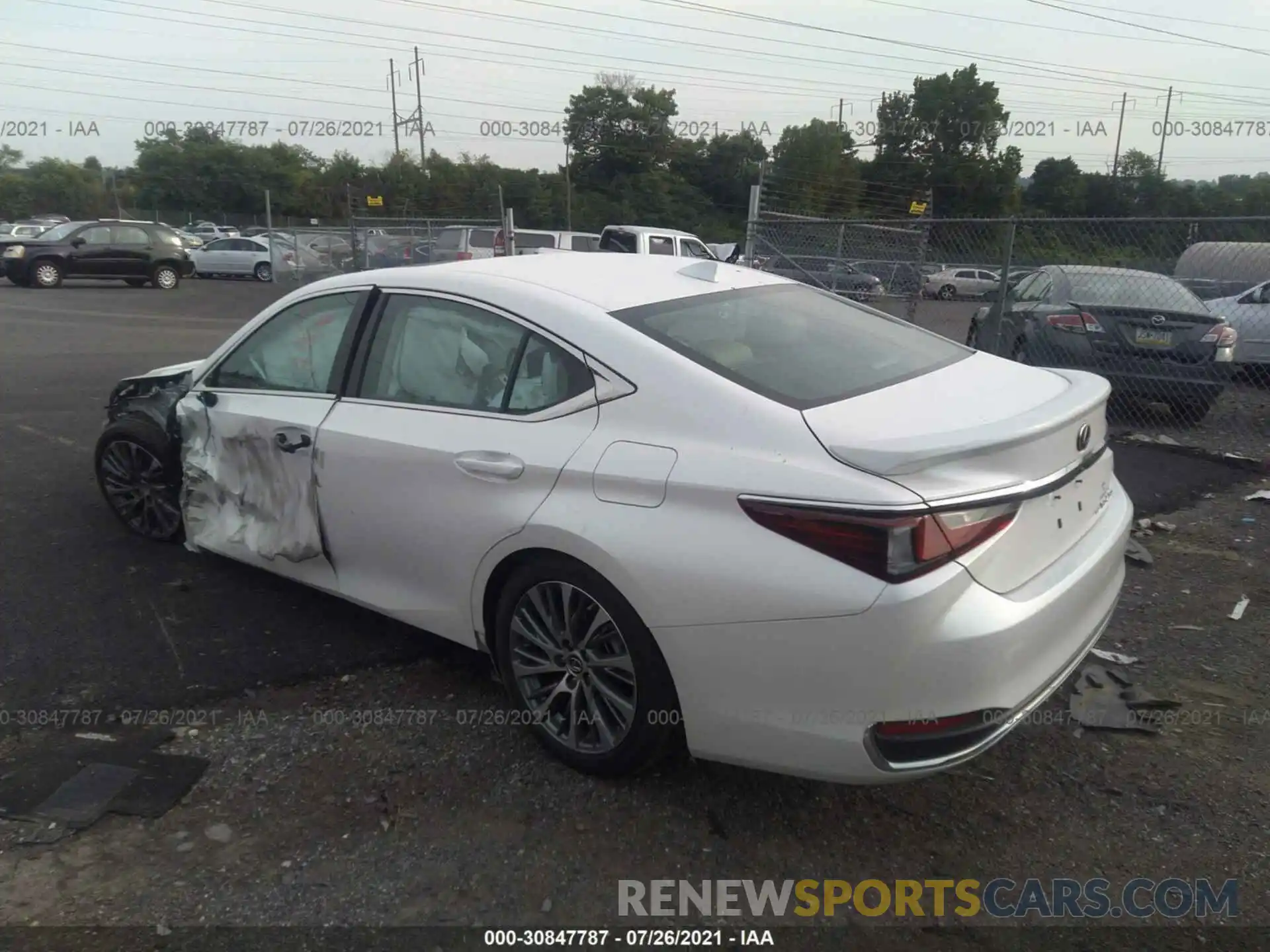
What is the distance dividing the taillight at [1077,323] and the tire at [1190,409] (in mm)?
951

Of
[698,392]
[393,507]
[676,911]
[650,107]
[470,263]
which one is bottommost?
[676,911]

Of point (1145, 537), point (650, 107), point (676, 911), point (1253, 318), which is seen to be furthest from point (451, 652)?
point (650, 107)

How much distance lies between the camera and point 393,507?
11.3 ft

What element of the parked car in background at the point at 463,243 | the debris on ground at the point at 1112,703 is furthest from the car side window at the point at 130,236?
the debris on ground at the point at 1112,703

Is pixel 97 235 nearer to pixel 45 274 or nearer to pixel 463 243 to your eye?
pixel 45 274

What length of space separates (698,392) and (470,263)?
1.41 m

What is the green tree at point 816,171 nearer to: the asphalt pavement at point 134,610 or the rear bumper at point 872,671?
the asphalt pavement at point 134,610

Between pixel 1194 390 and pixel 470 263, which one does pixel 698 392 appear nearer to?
pixel 470 263

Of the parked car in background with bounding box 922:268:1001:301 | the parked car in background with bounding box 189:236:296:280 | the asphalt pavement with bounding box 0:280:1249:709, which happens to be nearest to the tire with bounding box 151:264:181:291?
the parked car in background with bounding box 189:236:296:280

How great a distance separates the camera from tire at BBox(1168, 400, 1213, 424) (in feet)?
27.8

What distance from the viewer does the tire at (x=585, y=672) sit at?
280cm

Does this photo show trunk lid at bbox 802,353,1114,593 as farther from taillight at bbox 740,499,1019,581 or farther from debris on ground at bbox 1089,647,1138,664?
debris on ground at bbox 1089,647,1138,664

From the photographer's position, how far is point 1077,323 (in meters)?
8.54

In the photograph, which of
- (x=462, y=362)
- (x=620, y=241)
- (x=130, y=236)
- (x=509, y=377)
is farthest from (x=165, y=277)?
(x=509, y=377)
